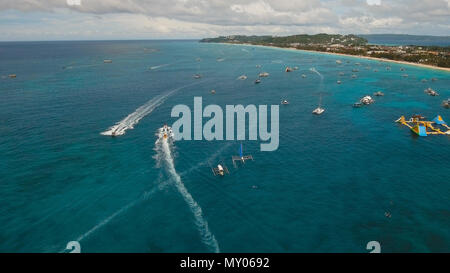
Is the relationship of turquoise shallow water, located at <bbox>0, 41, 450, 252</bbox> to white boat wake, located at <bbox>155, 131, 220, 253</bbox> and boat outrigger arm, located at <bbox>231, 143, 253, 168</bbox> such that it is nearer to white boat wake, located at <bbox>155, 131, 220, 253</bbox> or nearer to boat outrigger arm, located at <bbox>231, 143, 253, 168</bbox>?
white boat wake, located at <bbox>155, 131, 220, 253</bbox>

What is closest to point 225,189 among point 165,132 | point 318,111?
point 165,132

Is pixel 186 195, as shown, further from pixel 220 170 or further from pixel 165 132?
pixel 165 132

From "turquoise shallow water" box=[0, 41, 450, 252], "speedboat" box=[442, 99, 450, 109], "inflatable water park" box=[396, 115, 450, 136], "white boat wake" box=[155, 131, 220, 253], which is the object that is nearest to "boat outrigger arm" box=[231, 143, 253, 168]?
"turquoise shallow water" box=[0, 41, 450, 252]

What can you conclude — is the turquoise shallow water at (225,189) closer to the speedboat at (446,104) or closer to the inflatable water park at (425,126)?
the inflatable water park at (425,126)

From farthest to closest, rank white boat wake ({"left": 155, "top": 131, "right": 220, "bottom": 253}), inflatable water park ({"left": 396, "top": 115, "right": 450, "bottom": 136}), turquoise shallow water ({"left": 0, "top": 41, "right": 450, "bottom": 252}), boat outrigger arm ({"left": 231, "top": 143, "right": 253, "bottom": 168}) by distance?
inflatable water park ({"left": 396, "top": 115, "right": 450, "bottom": 136})
boat outrigger arm ({"left": 231, "top": 143, "right": 253, "bottom": 168})
turquoise shallow water ({"left": 0, "top": 41, "right": 450, "bottom": 252})
white boat wake ({"left": 155, "top": 131, "right": 220, "bottom": 253})

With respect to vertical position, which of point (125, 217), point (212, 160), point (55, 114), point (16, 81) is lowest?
point (125, 217)

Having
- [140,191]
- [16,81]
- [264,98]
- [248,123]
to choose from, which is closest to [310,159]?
Answer: [248,123]
